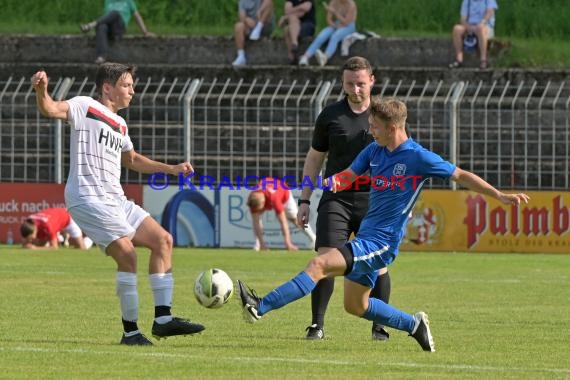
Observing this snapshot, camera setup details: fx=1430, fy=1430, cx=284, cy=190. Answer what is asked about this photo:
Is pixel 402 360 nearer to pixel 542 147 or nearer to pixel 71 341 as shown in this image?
pixel 71 341

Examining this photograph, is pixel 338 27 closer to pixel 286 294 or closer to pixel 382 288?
pixel 382 288

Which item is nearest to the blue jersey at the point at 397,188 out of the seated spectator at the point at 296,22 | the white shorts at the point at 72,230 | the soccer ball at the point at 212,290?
the soccer ball at the point at 212,290

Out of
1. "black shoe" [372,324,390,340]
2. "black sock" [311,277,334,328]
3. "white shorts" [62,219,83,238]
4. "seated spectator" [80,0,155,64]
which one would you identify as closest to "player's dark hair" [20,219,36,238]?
"white shorts" [62,219,83,238]

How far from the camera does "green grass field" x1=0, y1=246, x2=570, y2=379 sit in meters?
8.84

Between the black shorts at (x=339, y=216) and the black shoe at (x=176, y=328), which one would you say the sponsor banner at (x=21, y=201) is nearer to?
the black shorts at (x=339, y=216)

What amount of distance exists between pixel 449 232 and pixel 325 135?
44.9 feet

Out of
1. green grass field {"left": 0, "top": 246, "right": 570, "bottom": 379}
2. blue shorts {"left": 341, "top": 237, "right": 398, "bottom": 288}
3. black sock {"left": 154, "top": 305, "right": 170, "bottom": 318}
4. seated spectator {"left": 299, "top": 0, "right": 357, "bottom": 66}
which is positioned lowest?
green grass field {"left": 0, "top": 246, "right": 570, "bottom": 379}

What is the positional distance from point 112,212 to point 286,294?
1.49 meters

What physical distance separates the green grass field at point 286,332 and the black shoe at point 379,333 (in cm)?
9

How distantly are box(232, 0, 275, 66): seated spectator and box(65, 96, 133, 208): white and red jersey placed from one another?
19.5 m

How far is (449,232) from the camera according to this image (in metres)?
24.9

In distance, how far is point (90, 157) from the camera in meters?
10.3

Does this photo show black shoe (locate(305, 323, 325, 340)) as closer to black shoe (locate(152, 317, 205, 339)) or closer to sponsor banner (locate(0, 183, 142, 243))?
black shoe (locate(152, 317, 205, 339))

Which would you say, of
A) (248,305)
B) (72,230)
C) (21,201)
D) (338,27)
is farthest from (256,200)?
(248,305)
